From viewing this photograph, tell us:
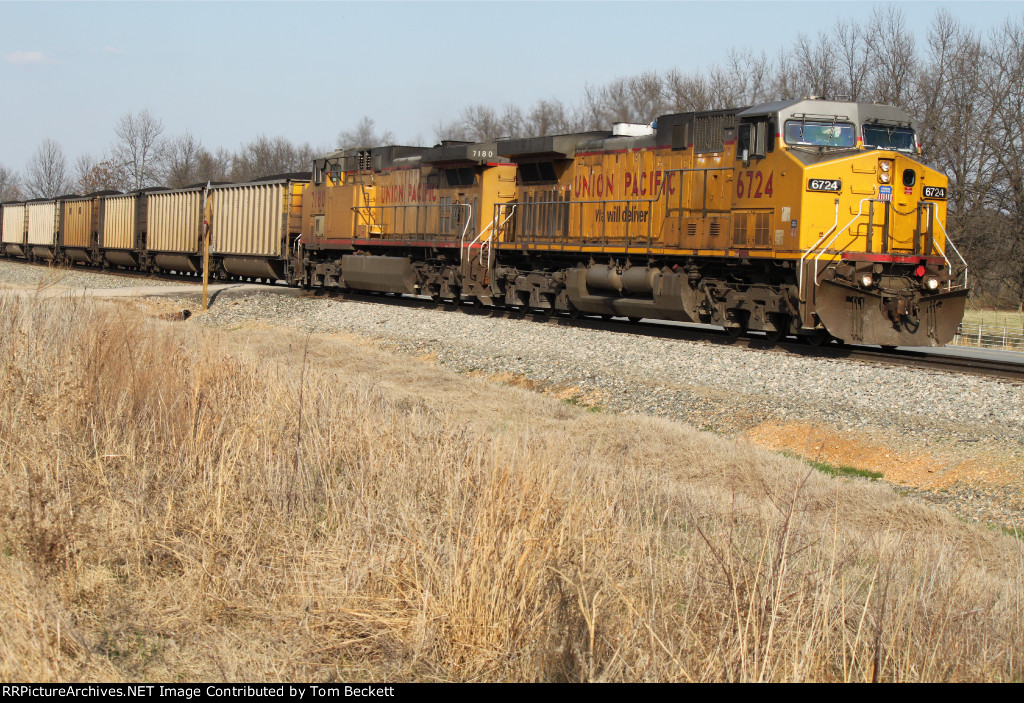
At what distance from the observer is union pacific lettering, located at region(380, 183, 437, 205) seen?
874 inches

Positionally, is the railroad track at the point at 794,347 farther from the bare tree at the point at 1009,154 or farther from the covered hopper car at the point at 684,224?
the bare tree at the point at 1009,154

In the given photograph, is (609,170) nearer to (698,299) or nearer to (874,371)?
(698,299)

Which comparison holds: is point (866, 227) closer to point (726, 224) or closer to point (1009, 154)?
point (726, 224)

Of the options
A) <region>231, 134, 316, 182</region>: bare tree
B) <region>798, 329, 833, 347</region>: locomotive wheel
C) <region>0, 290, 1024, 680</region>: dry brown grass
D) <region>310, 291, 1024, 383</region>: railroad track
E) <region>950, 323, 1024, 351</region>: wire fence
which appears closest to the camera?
<region>0, 290, 1024, 680</region>: dry brown grass

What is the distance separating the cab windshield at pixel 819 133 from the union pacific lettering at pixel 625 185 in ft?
7.78

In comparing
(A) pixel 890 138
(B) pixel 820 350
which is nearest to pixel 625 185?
(A) pixel 890 138

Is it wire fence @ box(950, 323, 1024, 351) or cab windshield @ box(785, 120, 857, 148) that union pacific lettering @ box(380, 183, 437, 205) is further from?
wire fence @ box(950, 323, 1024, 351)


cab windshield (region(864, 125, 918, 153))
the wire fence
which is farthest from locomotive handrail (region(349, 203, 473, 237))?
the wire fence

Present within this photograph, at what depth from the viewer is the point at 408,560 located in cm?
441

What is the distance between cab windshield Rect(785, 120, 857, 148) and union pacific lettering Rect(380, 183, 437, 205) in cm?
1022

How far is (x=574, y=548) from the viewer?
14.8ft

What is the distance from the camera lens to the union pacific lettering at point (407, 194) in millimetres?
22188

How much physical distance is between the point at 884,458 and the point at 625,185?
9.21 meters
